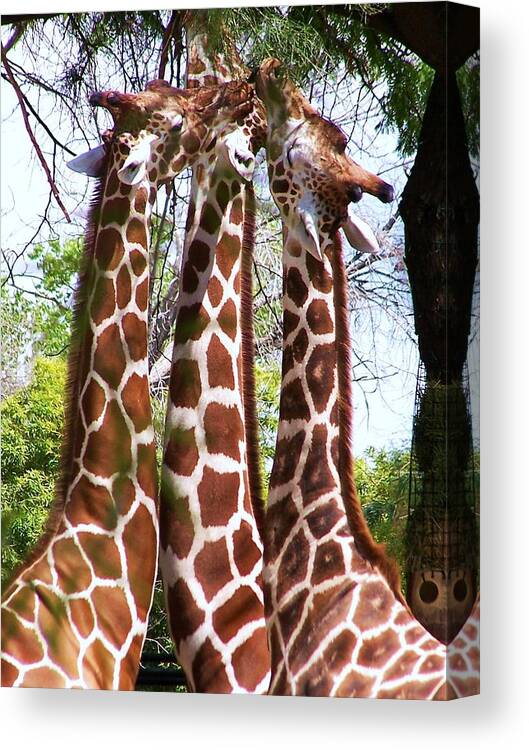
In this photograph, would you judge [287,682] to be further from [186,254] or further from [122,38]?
[122,38]

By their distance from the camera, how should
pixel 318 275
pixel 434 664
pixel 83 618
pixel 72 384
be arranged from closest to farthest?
pixel 434 664
pixel 318 275
pixel 83 618
pixel 72 384

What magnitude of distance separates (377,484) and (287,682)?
627mm

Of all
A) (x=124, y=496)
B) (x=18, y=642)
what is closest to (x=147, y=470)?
(x=124, y=496)

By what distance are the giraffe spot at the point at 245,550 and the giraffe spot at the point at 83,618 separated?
1.58 feet

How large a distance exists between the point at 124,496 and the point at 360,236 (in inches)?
41.4

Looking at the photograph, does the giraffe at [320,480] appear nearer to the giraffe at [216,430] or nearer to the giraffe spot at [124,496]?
the giraffe at [216,430]

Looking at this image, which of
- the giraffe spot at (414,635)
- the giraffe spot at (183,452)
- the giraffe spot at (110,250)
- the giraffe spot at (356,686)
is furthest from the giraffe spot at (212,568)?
the giraffe spot at (110,250)

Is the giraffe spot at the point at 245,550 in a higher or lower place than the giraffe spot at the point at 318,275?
lower

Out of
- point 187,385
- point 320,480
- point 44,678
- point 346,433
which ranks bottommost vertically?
point 44,678

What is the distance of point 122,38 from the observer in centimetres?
464

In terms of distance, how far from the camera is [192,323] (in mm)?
4586

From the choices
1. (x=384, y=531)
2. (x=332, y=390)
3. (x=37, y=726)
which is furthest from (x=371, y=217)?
(x=37, y=726)

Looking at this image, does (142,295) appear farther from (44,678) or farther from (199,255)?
(44,678)

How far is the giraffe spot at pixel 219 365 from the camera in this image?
4.54 metres
